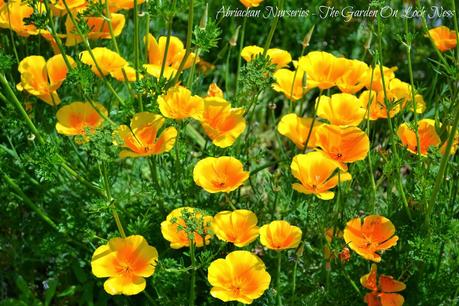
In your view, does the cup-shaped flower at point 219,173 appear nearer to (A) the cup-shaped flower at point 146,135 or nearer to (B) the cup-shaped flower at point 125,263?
(A) the cup-shaped flower at point 146,135

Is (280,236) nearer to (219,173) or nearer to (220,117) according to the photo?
(219,173)

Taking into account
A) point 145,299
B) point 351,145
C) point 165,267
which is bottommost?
point 145,299

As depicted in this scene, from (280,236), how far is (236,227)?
0.11m

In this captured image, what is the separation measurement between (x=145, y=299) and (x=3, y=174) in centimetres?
56

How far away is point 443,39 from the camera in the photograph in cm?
241

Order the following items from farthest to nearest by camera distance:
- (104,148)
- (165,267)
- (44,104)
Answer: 1. (44,104)
2. (165,267)
3. (104,148)

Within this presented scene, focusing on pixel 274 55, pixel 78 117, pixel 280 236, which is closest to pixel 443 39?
pixel 274 55

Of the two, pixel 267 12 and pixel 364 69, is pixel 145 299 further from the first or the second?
pixel 267 12

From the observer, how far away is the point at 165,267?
1.90m

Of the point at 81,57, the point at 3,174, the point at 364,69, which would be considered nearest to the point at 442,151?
the point at 364,69

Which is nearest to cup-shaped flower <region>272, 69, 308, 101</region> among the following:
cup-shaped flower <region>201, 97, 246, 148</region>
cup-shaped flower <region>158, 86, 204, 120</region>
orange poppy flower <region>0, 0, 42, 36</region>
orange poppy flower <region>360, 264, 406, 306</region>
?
cup-shaped flower <region>201, 97, 246, 148</region>

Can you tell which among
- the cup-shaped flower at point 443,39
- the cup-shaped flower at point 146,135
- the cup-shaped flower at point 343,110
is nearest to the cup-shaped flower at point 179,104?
the cup-shaped flower at point 146,135

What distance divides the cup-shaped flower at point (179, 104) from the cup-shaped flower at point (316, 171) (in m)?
0.28

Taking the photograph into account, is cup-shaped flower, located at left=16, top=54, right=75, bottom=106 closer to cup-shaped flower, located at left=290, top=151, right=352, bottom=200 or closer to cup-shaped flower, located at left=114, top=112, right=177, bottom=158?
cup-shaped flower, located at left=114, top=112, right=177, bottom=158
